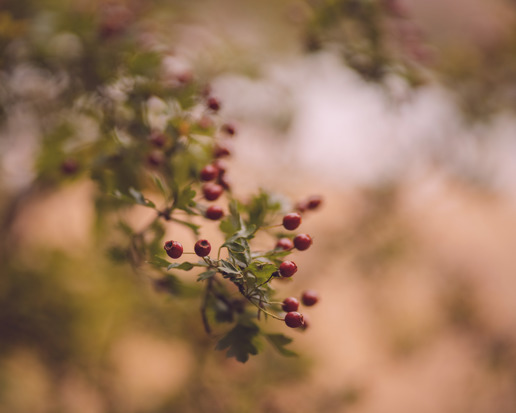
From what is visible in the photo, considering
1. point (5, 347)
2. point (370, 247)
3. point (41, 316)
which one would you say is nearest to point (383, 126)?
point (370, 247)

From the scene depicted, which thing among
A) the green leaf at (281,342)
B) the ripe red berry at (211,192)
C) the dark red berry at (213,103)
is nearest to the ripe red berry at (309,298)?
the green leaf at (281,342)

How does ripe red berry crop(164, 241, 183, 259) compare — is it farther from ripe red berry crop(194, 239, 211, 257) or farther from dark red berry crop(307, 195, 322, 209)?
dark red berry crop(307, 195, 322, 209)

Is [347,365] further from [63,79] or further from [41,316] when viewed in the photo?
[63,79]

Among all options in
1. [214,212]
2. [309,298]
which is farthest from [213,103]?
[309,298]

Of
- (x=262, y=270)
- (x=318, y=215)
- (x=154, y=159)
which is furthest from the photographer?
(x=318, y=215)

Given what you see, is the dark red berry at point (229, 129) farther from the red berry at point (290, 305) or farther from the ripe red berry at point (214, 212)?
the red berry at point (290, 305)

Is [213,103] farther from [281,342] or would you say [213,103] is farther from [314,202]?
[281,342]

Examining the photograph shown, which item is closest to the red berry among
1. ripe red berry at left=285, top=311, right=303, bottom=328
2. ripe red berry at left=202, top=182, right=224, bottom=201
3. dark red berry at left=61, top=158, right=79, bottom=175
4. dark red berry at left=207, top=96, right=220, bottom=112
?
ripe red berry at left=285, top=311, right=303, bottom=328
